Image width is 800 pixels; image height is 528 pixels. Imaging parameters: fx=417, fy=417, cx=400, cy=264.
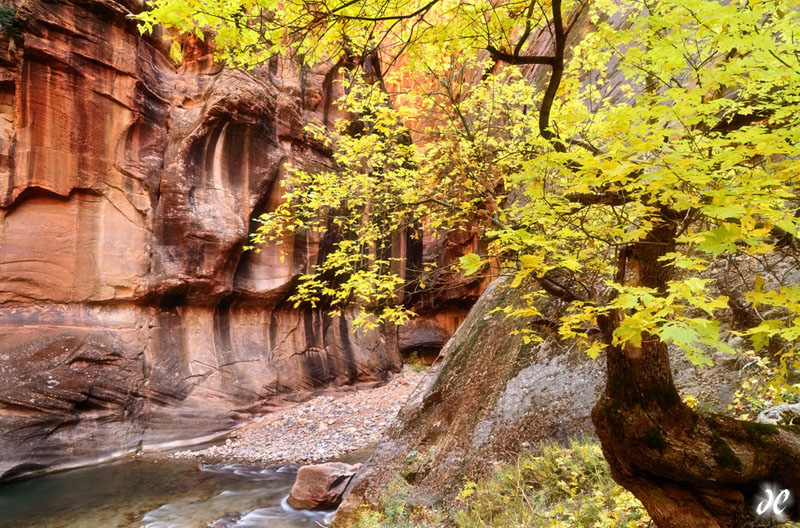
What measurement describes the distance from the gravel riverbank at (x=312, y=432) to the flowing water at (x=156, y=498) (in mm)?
813

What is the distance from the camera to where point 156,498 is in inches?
368

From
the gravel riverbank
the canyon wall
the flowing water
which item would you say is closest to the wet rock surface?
the flowing water

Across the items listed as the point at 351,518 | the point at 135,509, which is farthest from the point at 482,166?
the point at 135,509

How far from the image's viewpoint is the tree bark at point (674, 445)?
2891mm

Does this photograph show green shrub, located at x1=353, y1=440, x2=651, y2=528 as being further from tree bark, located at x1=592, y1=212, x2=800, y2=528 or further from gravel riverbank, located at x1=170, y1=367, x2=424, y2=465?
gravel riverbank, located at x1=170, y1=367, x2=424, y2=465

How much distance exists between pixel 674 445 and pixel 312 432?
12.9 m

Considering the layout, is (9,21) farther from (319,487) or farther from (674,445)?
(674,445)

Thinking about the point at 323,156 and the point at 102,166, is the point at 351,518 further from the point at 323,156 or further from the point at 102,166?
the point at 323,156

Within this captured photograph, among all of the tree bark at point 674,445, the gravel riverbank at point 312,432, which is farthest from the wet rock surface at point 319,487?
the tree bark at point 674,445

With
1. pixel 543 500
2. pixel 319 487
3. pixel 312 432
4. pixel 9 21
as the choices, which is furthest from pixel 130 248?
pixel 543 500

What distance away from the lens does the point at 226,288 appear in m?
16.0

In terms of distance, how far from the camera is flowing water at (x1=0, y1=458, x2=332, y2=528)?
328 inches

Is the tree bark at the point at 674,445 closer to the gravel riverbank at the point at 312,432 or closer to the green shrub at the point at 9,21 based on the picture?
the gravel riverbank at the point at 312,432

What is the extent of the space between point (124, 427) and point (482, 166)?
13.6 m
